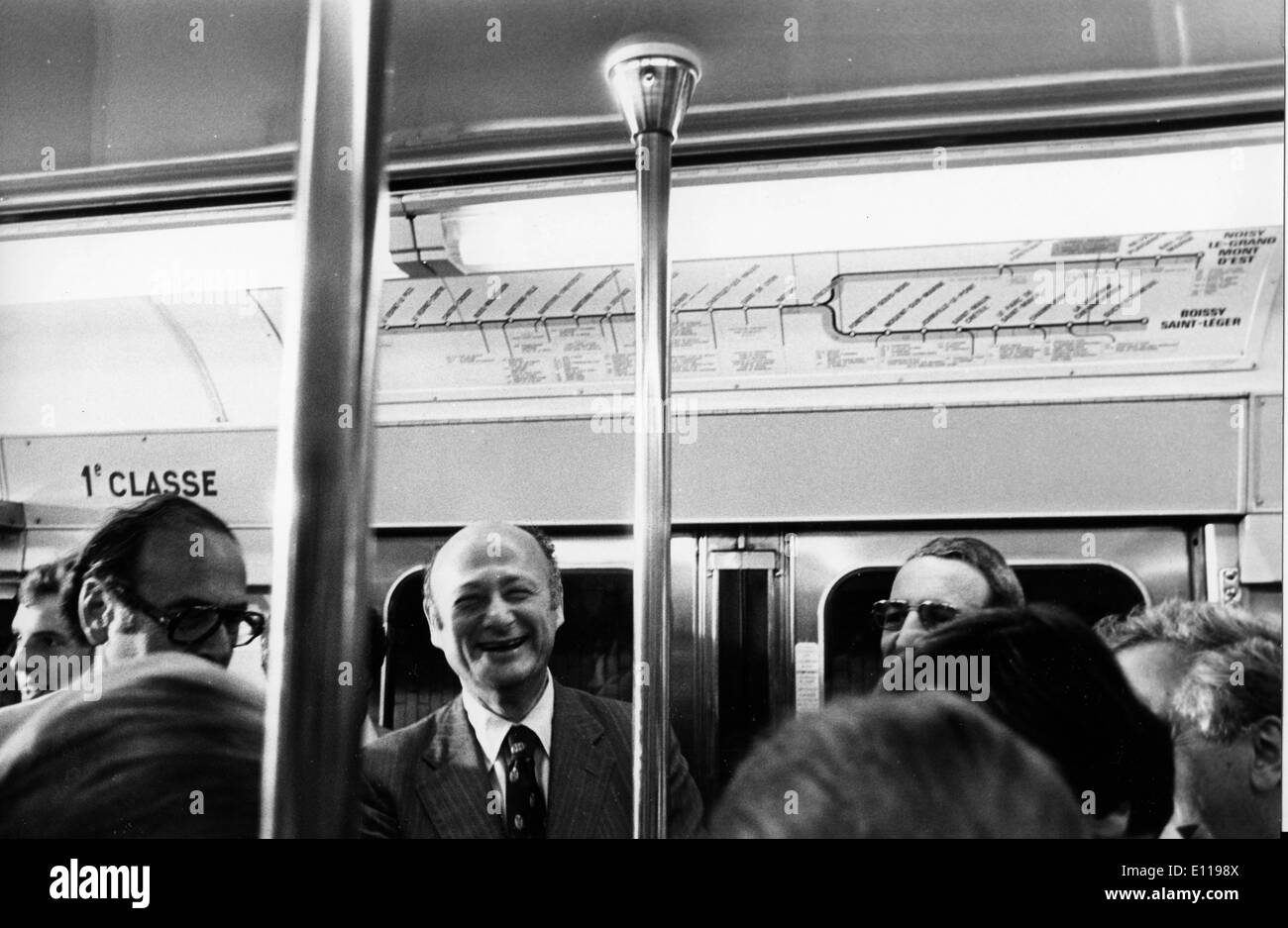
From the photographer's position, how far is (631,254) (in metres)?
2.13

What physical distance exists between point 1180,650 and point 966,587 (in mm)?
A: 352

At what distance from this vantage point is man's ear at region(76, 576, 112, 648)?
83.1 inches

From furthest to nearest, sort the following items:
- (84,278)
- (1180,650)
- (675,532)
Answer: (84,278)
(675,532)
(1180,650)

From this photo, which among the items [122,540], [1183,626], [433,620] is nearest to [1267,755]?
[1183,626]

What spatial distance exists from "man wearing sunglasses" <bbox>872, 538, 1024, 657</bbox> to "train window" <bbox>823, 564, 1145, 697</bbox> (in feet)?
0.07

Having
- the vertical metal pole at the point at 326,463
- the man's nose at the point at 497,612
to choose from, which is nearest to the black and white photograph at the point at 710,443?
the man's nose at the point at 497,612

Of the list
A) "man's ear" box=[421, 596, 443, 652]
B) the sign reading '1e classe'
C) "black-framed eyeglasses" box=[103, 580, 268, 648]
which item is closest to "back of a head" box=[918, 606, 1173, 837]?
"man's ear" box=[421, 596, 443, 652]

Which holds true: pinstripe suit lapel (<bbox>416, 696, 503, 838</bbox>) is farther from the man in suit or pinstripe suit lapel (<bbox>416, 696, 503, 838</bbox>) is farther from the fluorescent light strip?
the fluorescent light strip

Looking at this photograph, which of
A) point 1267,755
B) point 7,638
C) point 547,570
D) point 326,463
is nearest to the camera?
point 326,463

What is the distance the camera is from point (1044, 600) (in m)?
2.01

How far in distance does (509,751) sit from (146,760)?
652 mm

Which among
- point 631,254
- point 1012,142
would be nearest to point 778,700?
point 631,254

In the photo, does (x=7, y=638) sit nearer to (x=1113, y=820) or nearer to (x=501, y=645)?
(x=501, y=645)
